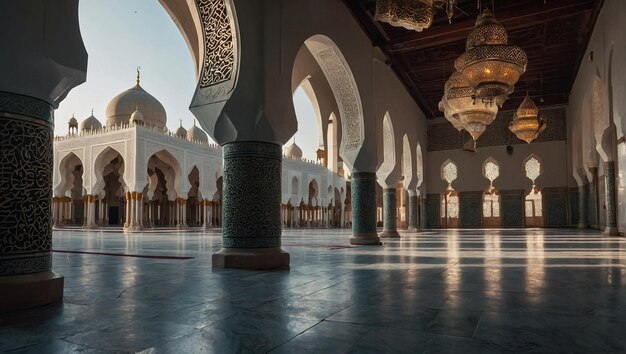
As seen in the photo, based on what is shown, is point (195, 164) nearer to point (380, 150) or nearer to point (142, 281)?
point (380, 150)

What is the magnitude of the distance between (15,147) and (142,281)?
1.14 meters

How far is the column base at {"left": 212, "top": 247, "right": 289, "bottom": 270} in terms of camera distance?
12.4 feet

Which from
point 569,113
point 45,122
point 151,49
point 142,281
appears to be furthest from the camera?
Result: point 569,113

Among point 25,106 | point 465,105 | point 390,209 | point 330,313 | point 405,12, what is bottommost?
point 330,313

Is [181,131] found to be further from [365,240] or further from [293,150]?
[365,240]

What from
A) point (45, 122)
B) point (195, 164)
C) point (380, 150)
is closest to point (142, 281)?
point (45, 122)

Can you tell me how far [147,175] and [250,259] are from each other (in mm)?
13741

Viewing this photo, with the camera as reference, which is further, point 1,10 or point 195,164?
point 195,164

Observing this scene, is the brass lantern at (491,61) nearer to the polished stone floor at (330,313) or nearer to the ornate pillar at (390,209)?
the polished stone floor at (330,313)

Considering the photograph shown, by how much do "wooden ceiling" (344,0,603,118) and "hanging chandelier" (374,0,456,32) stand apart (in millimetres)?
1764

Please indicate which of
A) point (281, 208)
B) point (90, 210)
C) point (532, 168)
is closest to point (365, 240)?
point (281, 208)

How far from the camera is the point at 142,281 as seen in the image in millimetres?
2920

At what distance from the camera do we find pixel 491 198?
15.5 meters

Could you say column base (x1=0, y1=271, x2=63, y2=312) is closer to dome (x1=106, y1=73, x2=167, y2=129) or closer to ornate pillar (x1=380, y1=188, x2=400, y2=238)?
ornate pillar (x1=380, y1=188, x2=400, y2=238)
